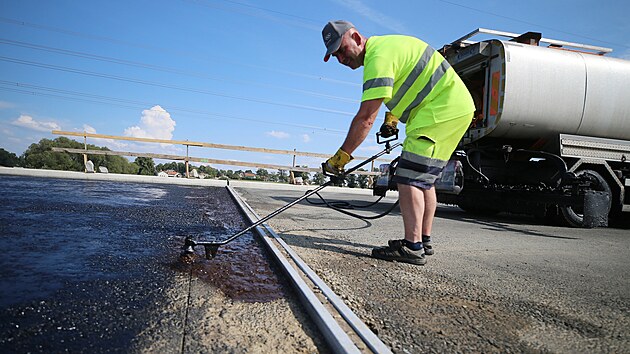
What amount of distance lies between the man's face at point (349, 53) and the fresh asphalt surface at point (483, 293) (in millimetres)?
1419

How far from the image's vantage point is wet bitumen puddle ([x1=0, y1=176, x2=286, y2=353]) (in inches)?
45.5

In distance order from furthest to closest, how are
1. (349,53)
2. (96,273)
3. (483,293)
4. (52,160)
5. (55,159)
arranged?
(52,160), (55,159), (349,53), (483,293), (96,273)

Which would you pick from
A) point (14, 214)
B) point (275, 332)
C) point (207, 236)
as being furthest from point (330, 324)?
point (14, 214)

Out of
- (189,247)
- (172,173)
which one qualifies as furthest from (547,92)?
(172,173)

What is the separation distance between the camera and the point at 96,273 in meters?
1.68

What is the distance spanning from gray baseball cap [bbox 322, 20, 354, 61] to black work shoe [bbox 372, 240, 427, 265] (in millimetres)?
1457

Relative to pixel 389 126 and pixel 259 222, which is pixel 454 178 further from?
pixel 259 222

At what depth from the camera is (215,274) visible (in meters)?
1.84

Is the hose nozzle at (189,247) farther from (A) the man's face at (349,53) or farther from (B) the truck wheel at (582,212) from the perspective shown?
(B) the truck wheel at (582,212)

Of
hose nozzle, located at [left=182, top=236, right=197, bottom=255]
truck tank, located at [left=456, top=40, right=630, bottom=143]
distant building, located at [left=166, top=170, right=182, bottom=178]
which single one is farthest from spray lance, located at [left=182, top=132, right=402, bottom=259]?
distant building, located at [left=166, top=170, right=182, bottom=178]

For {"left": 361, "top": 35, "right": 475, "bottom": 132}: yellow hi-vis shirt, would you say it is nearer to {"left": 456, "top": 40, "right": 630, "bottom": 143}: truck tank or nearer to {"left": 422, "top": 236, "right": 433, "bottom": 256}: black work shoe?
{"left": 422, "top": 236, "right": 433, "bottom": 256}: black work shoe

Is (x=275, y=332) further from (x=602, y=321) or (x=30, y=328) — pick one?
(x=602, y=321)

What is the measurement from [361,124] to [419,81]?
0.53 m

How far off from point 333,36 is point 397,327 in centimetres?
193
